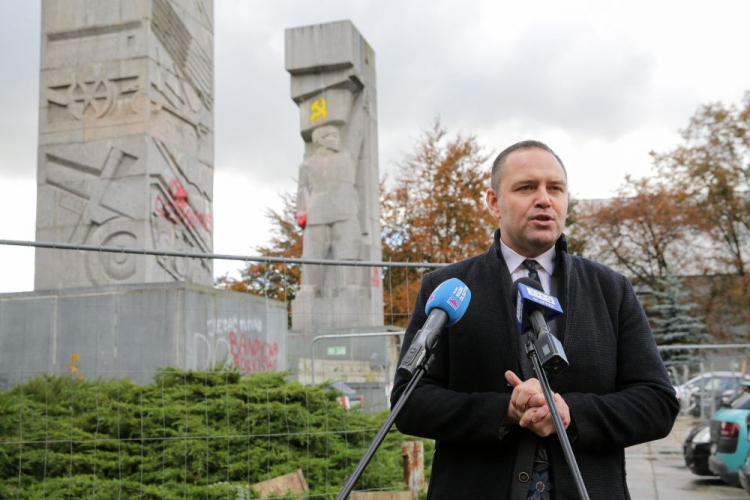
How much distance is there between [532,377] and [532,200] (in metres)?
0.56

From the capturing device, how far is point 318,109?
79.4 ft

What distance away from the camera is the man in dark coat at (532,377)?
2393 mm

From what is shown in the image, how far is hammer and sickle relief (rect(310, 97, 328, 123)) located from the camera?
2409cm

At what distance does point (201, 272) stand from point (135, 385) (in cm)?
628

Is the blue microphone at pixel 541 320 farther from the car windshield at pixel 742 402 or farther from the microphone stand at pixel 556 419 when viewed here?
the car windshield at pixel 742 402

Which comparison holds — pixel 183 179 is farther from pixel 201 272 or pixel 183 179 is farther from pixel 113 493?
pixel 113 493

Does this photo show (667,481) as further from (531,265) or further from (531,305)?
(531,305)

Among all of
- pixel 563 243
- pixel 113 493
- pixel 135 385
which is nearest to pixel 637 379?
pixel 563 243

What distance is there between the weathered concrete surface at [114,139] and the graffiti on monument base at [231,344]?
3.28 metres

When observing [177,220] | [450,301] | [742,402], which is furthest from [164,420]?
[742,402]

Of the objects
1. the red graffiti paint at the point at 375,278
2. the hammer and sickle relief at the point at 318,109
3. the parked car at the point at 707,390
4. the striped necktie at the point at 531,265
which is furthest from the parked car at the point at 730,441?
the hammer and sickle relief at the point at 318,109

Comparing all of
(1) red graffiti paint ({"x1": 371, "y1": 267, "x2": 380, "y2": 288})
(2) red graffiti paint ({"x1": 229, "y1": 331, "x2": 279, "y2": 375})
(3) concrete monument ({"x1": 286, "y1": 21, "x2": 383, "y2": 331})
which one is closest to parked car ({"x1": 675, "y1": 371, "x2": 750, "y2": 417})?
(1) red graffiti paint ({"x1": 371, "y1": 267, "x2": 380, "y2": 288})

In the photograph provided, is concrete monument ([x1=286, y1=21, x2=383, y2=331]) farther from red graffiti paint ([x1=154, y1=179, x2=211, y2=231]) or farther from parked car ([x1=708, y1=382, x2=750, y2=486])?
parked car ([x1=708, y1=382, x2=750, y2=486])

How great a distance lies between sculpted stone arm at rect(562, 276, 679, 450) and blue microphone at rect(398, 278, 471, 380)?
445 millimetres
